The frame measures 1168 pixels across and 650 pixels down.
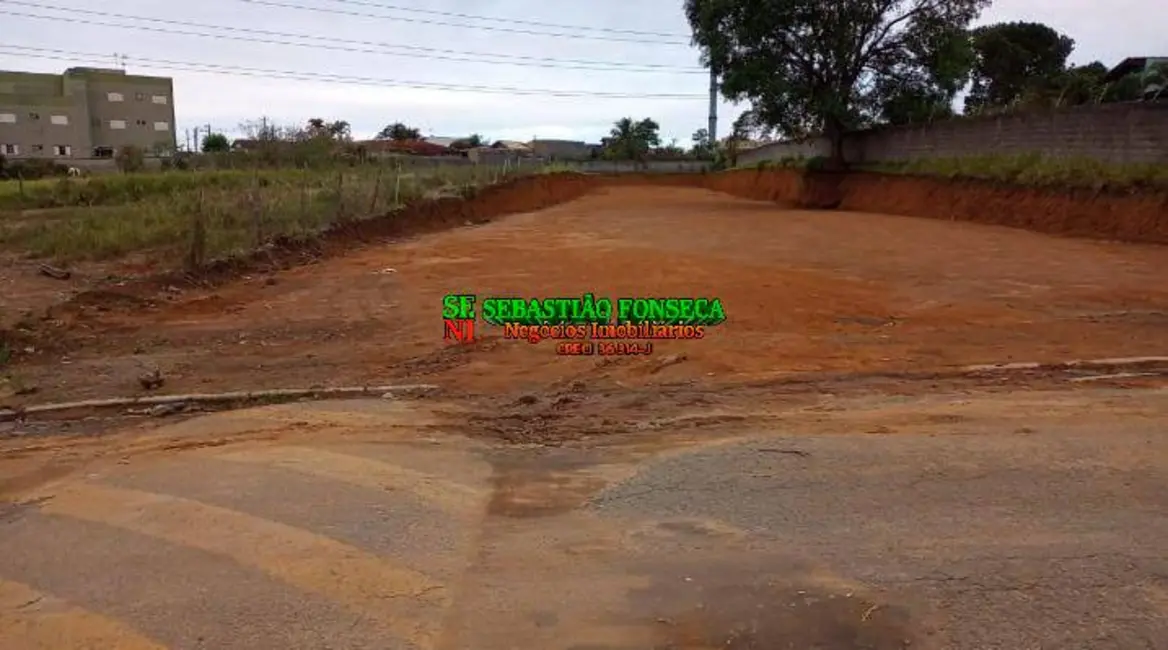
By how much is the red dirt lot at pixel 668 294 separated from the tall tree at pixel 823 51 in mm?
12818

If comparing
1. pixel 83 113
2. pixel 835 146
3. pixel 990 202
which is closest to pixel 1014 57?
pixel 835 146

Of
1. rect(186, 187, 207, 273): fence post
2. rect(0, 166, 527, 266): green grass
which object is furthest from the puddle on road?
rect(0, 166, 527, 266): green grass

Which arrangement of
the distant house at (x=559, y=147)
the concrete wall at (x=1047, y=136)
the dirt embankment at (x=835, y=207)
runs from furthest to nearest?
the distant house at (x=559, y=147), the concrete wall at (x=1047, y=136), the dirt embankment at (x=835, y=207)

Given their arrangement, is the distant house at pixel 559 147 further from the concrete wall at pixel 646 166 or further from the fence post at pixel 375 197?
the fence post at pixel 375 197

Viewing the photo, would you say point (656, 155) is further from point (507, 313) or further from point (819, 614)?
point (819, 614)

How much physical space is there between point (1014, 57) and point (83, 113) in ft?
227

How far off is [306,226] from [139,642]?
54.1ft

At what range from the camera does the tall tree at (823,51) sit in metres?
30.7

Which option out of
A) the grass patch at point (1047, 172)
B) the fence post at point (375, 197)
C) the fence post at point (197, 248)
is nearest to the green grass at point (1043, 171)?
the grass patch at point (1047, 172)

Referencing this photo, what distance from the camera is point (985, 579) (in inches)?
139

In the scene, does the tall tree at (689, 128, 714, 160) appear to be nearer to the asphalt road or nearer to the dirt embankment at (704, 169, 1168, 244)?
the dirt embankment at (704, 169, 1168, 244)

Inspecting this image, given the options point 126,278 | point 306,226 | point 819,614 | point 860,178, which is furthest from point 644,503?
point 860,178

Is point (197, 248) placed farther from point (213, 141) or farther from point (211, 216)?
point (213, 141)

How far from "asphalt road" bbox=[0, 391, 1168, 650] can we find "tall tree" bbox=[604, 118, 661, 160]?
6741 cm
